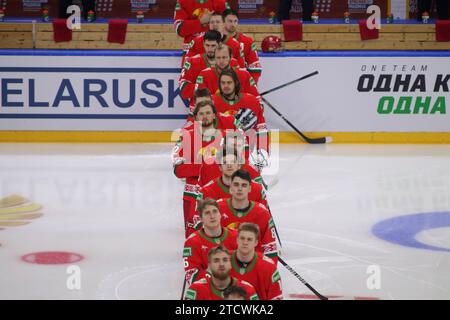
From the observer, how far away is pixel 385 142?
13.2 meters

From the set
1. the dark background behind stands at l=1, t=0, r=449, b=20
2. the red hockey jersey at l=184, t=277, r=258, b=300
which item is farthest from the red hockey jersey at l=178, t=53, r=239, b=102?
the dark background behind stands at l=1, t=0, r=449, b=20

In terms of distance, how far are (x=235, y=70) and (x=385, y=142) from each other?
327 cm

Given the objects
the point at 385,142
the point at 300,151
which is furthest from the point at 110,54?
the point at 385,142

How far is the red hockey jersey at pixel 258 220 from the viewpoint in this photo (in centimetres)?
650

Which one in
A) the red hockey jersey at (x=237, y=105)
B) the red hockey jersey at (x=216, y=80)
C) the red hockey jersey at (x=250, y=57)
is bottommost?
the red hockey jersey at (x=237, y=105)

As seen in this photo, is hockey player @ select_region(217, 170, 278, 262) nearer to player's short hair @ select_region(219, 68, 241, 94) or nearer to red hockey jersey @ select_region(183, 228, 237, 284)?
red hockey jersey @ select_region(183, 228, 237, 284)

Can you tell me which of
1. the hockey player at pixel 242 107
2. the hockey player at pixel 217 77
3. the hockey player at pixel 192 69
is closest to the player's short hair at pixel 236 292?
the hockey player at pixel 242 107

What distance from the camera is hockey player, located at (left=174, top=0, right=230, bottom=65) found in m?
12.4

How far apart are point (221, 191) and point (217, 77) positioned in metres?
3.65

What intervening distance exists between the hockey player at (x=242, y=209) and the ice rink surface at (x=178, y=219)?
55cm

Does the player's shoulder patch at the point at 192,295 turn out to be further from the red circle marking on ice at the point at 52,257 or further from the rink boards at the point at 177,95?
the rink boards at the point at 177,95

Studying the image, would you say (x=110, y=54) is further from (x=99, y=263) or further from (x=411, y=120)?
(x=99, y=263)
